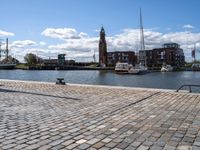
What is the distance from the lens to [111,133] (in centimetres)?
658

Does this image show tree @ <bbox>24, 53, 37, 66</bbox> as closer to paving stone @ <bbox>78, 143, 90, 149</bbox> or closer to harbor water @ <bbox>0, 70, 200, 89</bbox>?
harbor water @ <bbox>0, 70, 200, 89</bbox>

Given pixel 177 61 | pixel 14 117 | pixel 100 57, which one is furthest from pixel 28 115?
pixel 177 61

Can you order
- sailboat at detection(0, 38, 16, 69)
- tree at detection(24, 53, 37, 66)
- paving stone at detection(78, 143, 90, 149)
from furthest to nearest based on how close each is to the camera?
tree at detection(24, 53, 37, 66) < sailboat at detection(0, 38, 16, 69) < paving stone at detection(78, 143, 90, 149)

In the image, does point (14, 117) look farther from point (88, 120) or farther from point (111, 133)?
point (111, 133)

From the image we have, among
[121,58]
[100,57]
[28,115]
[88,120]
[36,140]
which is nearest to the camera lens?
[36,140]

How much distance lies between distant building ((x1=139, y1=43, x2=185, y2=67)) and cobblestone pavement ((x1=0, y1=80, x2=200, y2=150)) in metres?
144

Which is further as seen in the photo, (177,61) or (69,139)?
(177,61)

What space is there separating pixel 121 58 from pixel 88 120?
161438mm

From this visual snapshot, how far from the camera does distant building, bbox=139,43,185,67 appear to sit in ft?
506

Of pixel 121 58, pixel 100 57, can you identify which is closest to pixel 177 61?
pixel 121 58

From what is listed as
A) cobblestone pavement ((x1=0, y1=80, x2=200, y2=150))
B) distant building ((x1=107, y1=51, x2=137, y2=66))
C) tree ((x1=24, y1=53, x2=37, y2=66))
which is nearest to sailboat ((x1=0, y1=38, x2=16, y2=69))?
tree ((x1=24, y1=53, x2=37, y2=66))

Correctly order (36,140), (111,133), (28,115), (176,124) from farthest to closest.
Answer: (28,115) → (176,124) → (111,133) → (36,140)

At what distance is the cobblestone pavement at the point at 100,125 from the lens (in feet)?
19.0

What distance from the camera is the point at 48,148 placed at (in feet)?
18.0
